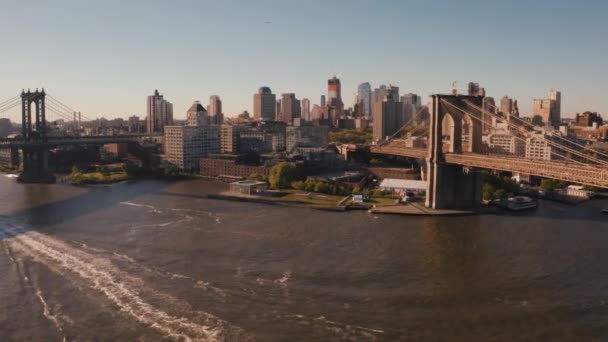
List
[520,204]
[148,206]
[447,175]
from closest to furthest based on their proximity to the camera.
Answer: [520,204] < [447,175] < [148,206]

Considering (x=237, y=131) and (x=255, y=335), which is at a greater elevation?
(x=237, y=131)

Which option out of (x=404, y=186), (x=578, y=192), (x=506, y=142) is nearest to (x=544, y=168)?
(x=404, y=186)

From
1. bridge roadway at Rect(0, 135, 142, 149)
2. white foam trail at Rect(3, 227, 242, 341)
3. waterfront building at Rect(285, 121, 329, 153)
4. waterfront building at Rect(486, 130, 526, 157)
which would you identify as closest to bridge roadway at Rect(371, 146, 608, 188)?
white foam trail at Rect(3, 227, 242, 341)

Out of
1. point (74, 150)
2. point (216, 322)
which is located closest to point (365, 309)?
point (216, 322)

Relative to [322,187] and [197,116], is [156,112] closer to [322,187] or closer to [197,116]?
[197,116]

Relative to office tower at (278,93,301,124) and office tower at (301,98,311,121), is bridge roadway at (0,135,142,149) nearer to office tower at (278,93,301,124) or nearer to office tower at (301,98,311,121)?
office tower at (278,93,301,124)

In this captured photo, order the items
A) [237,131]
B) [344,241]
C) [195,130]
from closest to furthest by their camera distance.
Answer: [344,241] → [195,130] → [237,131]

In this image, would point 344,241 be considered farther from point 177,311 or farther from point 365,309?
point 177,311
